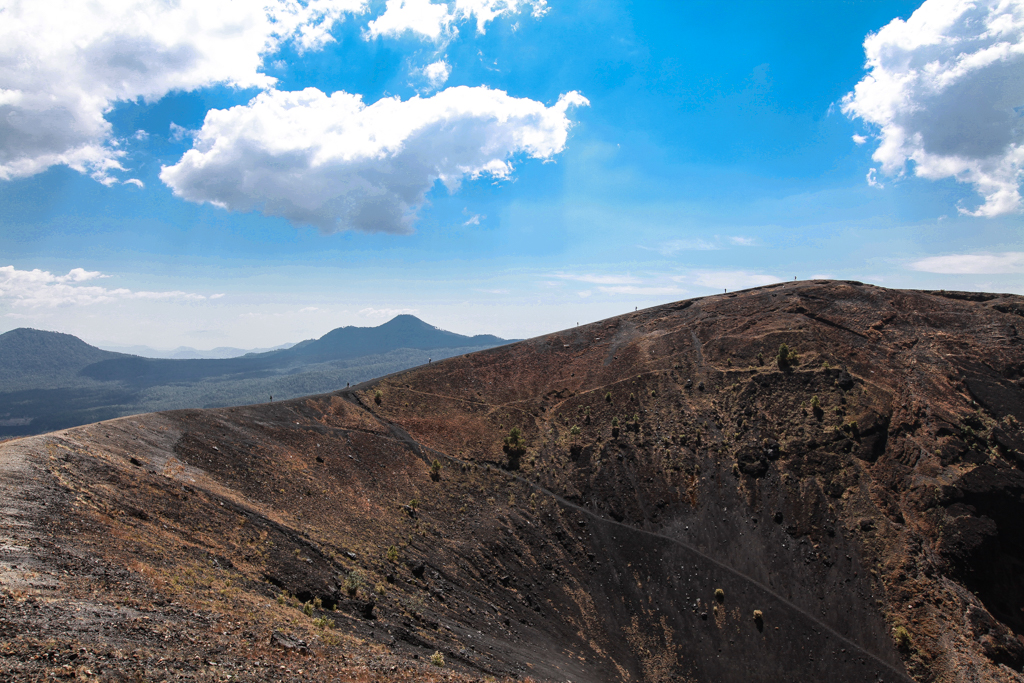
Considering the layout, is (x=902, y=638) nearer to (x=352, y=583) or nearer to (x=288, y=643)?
(x=352, y=583)

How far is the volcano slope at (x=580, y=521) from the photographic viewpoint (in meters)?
17.0

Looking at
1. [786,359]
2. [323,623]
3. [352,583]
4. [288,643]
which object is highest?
[786,359]

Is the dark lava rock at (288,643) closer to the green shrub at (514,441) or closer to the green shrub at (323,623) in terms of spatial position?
the green shrub at (323,623)

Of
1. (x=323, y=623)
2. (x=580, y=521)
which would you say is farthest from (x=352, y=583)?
(x=580, y=521)

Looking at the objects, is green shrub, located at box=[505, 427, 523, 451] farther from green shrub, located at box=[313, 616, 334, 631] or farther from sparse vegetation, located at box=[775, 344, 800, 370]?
green shrub, located at box=[313, 616, 334, 631]

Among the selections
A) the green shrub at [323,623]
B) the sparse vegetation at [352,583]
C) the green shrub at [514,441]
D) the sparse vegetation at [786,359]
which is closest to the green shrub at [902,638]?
the sparse vegetation at [786,359]

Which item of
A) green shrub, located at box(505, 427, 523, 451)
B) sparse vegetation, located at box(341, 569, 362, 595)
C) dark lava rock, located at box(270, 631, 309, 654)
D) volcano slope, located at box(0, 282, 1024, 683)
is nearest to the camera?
dark lava rock, located at box(270, 631, 309, 654)

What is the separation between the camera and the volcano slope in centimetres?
1700

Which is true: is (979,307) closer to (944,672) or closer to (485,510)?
(944,672)

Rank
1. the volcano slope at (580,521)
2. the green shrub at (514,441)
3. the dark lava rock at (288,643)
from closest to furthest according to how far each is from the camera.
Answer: the dark lava rock at (288,643) < the volcano slope at (580,521) < the green shrub at (514,441)

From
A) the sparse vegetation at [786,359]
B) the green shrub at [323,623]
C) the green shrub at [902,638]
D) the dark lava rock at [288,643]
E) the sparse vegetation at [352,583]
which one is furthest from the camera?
the sparse vegetation at [786,359]

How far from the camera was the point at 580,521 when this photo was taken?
43.4 metres

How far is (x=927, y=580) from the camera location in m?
34.1

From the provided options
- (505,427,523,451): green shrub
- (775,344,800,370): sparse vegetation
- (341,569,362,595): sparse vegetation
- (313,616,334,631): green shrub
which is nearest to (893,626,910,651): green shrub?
(775,344,800,370): sparse vegetation
